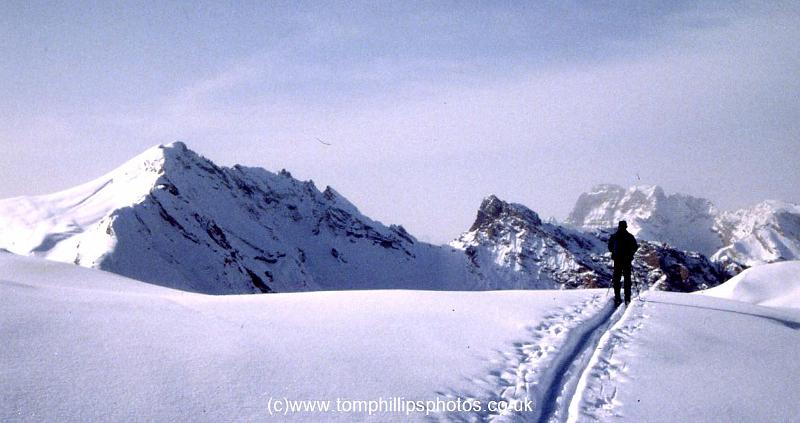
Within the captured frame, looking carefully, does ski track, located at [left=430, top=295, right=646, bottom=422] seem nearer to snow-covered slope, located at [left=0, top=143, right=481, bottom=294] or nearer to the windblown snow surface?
the windblown snow surface

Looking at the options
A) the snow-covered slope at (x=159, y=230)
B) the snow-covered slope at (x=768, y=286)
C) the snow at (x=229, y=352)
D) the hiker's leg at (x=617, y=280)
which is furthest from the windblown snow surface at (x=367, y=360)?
the snow-covered slope at (x=159, y=230)

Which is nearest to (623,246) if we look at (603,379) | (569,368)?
(569,368)

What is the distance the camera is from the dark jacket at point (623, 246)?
18.3 m

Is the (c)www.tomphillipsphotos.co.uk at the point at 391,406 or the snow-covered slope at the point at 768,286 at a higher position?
the snow-covered slope at the point at 768,286

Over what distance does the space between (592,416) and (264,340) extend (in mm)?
5574

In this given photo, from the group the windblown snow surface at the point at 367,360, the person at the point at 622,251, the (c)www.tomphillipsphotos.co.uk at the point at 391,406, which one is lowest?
the (c)www.tomphillipsphotos.co.uk at the point at 391,406

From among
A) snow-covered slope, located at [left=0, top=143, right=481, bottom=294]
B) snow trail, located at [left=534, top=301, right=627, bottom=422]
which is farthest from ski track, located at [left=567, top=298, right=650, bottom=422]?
snow-covered slope, located at [left=0, top=143, right=481, bottom=294]

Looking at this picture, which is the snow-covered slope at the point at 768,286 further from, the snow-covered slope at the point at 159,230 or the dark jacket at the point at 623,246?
the snow-covered slope at the point at 159,230

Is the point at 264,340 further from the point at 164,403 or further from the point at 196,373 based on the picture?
the point at 164,403

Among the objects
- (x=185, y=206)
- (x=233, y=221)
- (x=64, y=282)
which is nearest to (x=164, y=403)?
(x=64, y=282)

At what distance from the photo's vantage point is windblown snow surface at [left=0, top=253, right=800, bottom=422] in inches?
303

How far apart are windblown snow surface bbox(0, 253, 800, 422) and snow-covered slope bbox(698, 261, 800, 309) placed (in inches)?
533

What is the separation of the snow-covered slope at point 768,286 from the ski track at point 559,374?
619 inches

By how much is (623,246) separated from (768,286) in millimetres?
14868
